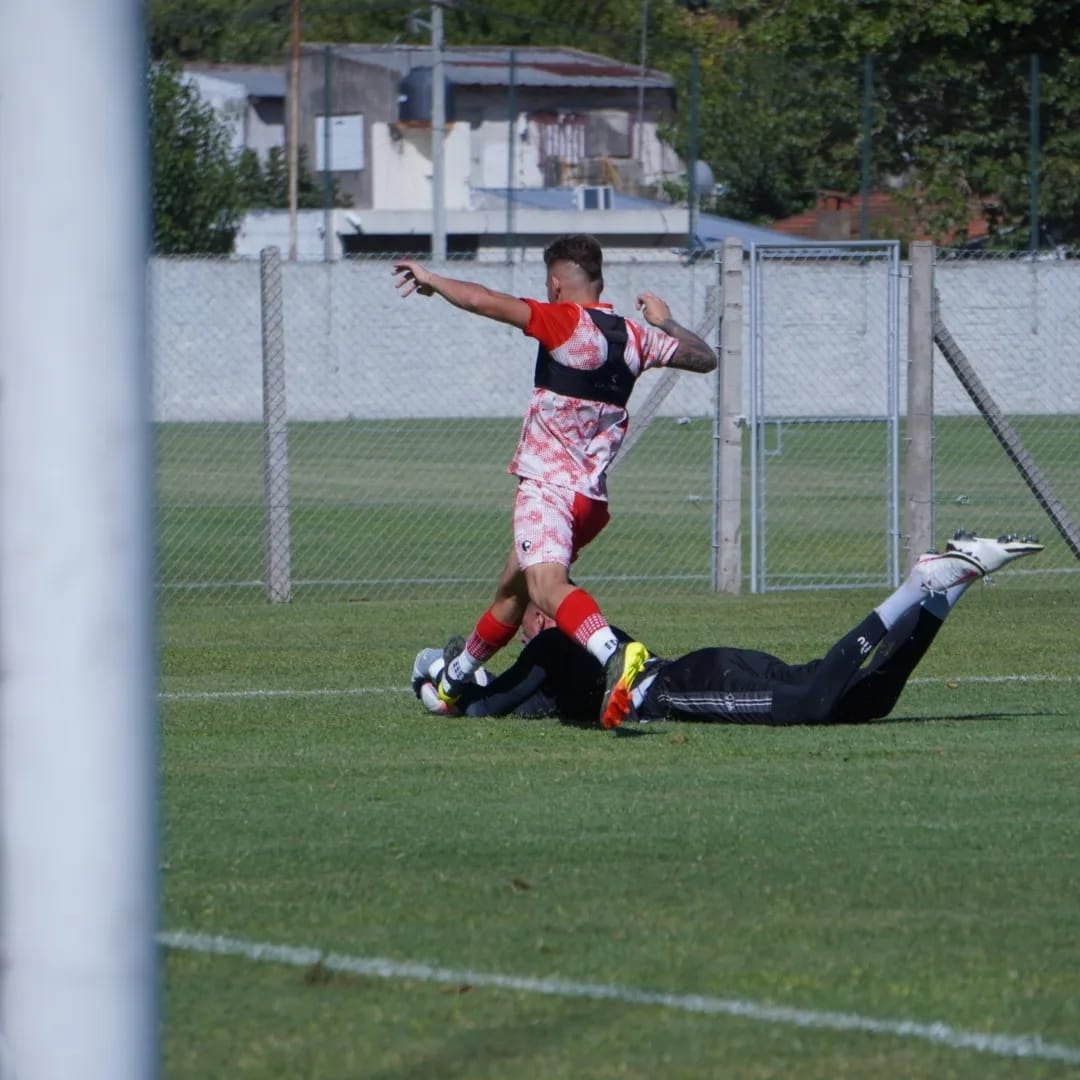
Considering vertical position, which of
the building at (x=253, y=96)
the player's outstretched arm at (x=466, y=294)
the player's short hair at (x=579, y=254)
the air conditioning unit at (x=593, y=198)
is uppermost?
the building at (x=253, y=96)

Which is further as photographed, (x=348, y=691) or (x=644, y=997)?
(x=348, y=691)

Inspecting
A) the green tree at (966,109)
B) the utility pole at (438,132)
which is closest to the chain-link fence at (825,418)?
the green tree at (966,109)

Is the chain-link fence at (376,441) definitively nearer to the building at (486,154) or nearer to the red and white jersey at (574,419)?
the red and white jersey at (574,419)

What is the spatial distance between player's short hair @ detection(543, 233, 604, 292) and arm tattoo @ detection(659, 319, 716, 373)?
0.35 metres

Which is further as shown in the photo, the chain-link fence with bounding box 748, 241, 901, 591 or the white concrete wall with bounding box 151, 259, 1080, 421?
the white concrete wall with bounding box 151, 259, 1080, 421

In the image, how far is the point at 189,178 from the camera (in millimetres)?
45031

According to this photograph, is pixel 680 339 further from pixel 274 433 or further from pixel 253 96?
pixel 253 96

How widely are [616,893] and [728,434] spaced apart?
896 cm

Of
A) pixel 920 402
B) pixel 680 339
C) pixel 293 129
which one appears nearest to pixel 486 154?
pixel 293 129

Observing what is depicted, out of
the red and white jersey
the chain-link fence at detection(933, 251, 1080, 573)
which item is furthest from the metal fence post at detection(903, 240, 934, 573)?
the chain-link fence at detection(933, 251, 1080, 573)

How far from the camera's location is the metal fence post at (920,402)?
14.3 metres

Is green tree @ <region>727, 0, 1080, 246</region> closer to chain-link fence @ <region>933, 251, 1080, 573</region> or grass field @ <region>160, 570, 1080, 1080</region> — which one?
chain-link fence @ <region>933, 251, 1080, 573</region>

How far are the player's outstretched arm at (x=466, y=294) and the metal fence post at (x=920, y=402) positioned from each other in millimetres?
6346

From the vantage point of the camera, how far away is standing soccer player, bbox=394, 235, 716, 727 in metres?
8.62
